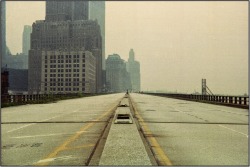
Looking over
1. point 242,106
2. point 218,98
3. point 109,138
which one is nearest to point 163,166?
point 109,138

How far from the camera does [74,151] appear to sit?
991cm

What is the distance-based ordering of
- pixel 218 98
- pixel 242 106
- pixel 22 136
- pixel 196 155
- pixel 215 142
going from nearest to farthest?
pixel 196 155 < pixel 215 142 < pixel 22 136 < pixel 242 106 < pixel 218 98

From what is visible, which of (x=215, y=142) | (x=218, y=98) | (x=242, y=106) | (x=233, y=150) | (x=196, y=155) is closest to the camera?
(x=196, y=155)

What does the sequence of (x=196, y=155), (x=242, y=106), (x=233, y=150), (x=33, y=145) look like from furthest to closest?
(x=242, y=106) < (x=33, y=145) < (x=233, y=150) < (x=196, y=155)

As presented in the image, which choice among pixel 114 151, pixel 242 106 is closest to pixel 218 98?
pixel 242 106

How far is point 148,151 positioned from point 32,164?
333cm

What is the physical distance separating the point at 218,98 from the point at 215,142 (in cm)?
4238

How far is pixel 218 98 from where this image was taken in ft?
174

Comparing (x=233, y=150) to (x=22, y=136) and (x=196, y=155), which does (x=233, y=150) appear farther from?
(x=22, y=136)

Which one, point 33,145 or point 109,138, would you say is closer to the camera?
point 33,145

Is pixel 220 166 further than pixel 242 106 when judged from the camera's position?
No

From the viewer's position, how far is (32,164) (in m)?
8.18

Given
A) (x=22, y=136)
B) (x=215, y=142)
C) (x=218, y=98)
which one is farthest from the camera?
(x=218, y=98)

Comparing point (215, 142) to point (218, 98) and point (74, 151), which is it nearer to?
point (74, 151)
